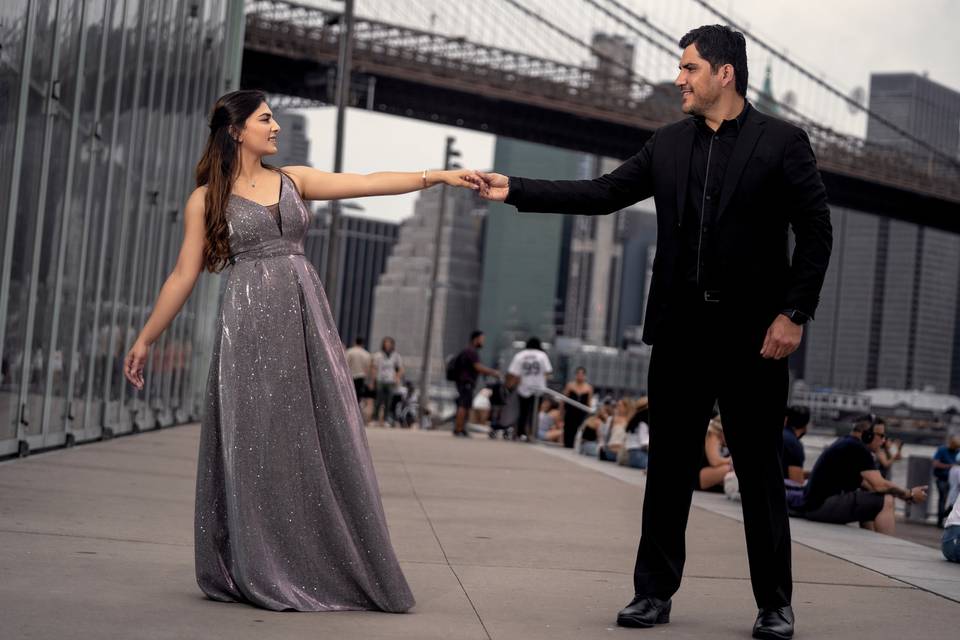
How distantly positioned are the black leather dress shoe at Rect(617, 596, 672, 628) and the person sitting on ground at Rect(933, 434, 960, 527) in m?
11.6

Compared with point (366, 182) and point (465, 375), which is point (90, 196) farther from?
point (465, 375)

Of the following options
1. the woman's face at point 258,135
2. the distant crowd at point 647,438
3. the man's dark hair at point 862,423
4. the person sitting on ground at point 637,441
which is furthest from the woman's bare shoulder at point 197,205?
the person sitting on ground at point 637,441

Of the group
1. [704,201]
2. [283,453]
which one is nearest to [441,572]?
[283,453]

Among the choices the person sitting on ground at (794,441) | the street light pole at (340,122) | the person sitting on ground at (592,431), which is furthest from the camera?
the street light pole at (340,122)

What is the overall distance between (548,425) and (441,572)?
16.0 metres

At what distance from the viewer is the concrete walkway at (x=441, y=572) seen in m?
3.75

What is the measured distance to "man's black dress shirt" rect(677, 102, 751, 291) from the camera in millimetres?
4055

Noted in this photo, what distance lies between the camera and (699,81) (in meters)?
4.14

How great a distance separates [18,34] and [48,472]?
7.50 ft

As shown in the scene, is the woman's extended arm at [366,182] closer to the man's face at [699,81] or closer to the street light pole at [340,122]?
the man's face at [699,81]

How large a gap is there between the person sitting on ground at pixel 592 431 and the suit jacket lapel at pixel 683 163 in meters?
12.0

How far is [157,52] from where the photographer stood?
12.2 m

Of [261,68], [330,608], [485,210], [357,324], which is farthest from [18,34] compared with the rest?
[357,324]

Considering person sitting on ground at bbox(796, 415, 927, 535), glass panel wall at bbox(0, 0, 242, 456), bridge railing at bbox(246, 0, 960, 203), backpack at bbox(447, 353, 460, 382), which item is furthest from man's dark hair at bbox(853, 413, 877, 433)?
bridge railing at bbox(246, 0, 960, 203)
